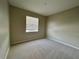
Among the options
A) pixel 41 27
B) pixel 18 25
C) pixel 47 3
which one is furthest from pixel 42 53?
pixel 41 27

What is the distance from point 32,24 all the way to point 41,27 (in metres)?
1.01

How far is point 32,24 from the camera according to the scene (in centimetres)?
430

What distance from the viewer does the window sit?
3.95m

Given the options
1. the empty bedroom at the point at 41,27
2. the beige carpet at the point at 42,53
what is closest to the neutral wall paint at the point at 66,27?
the empty bedroom at the point at 41,27

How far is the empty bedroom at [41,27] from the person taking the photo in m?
2.51

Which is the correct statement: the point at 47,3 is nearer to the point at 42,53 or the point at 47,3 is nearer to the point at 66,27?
the point at 66,27

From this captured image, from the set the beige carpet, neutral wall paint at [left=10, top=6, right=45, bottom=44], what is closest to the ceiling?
neutral wall paint at [left=10, top=6, right=45, bottom=44]

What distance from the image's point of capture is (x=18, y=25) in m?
3.39

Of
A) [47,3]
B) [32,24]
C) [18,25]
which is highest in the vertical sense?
[47,3]

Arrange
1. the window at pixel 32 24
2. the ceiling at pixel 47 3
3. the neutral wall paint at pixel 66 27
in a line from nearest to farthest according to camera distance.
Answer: the ceiling at pixel 47 3 < the neutral wall paint at pixel 66 27 < the window at pixel 32 24

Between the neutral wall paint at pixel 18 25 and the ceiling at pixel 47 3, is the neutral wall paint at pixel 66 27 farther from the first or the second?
the neutral wall paint at pixel 18 25

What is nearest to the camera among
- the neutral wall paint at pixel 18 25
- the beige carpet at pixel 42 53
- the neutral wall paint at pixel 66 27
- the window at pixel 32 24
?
the beige carpet at pixel 42 53

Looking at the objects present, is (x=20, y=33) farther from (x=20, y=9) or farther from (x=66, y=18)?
(x=66, y=18)

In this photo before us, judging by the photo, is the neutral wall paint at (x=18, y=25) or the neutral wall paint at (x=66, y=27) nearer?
the neutral wall paint at (x=66, y=27)
